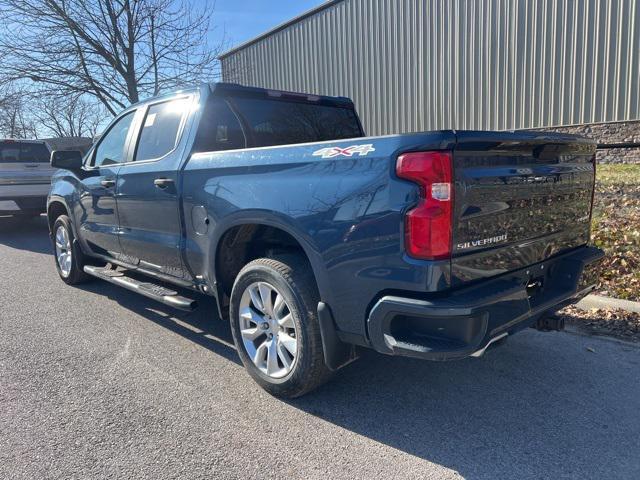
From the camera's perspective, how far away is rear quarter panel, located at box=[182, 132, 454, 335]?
2432 mm

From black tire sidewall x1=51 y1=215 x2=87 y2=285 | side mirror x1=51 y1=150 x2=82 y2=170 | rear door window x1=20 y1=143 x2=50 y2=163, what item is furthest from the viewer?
rear door window x1=20 y1=143 x2=50 y2=163

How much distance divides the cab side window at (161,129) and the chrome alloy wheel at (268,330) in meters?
1.52

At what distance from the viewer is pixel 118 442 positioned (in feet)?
9.18

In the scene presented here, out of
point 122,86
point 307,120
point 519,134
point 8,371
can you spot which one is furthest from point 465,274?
point 122,86

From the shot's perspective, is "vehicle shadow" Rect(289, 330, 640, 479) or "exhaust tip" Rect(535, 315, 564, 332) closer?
"vehicle shadow" Rect(289, 330, 640, 479)

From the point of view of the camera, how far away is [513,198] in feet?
8.95

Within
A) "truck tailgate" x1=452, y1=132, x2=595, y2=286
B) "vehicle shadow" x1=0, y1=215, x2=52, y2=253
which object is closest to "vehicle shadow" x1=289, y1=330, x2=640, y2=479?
"truck tailgate" x1=452, y1=132, x2=595, y2=286

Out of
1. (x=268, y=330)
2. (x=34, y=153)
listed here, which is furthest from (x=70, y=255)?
(x=34, y=153)

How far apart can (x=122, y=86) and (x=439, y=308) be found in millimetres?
15147

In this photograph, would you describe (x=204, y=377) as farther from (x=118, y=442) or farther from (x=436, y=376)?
(x=436, y=376)

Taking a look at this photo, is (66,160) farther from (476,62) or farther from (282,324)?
(476,62)

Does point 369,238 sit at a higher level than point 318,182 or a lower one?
lower

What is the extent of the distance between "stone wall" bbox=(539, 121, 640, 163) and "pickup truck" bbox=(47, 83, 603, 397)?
1100cm

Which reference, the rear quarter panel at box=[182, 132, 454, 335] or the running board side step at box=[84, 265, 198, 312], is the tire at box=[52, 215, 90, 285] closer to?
the running board side step at box=[84, 265, 198, 312]
